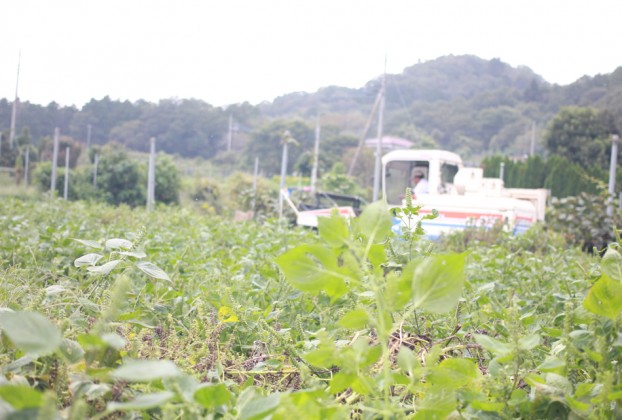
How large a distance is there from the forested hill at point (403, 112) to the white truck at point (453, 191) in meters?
7.71

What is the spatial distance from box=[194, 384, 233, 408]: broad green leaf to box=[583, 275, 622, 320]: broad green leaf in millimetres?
547

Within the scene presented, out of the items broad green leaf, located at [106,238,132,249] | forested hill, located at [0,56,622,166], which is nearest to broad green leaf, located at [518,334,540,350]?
broad green leaf, located at [106,238,132,249]

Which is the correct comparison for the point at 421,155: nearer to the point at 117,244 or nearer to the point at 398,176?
the point at 398,176

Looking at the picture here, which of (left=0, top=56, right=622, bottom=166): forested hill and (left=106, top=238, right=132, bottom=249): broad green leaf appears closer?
(left=106, top=238, right=132, bottom=249): broad green leaf

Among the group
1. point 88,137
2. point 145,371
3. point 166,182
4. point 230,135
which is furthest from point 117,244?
point 230,135

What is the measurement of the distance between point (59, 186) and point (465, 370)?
68.3ft

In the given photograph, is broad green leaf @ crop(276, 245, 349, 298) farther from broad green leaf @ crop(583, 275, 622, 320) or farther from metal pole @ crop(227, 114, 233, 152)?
metal pole @ crop(227, 114, 233, 152)

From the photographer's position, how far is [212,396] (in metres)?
0.71

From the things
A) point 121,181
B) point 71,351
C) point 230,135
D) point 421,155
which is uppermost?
point 230,135

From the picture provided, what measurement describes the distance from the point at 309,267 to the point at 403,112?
62043 millimetres

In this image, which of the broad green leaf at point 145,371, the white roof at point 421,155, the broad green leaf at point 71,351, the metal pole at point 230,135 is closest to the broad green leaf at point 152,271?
the broad green leaf at point 71,351

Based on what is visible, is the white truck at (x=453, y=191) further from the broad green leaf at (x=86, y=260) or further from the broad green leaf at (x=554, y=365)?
the broad green leaf at (x=554, y=365)

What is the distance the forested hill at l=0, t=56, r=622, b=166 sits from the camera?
26.9 meters

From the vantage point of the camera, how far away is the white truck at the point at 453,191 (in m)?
9.96
